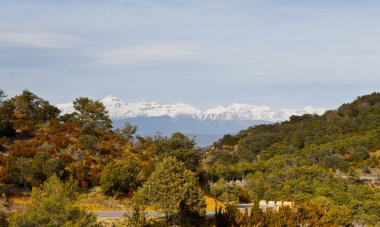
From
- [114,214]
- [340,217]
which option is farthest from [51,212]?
[340,217]

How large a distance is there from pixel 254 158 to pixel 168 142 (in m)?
86.8

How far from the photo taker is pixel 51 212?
2388 cm

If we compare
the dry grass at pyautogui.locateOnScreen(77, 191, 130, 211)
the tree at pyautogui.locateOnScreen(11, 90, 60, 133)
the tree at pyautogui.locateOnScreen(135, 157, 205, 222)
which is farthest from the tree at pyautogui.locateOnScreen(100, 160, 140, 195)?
the tree at pyautogui.locateOnScreen(11, 90, 60, 133)

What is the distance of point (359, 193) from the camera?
67.3 m

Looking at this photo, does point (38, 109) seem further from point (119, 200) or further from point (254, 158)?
point (254, 158)

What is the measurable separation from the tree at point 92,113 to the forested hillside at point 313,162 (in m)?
12.9

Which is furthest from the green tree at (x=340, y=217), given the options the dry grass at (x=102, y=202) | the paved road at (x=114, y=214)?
the dry grass at (x=102, y=202)

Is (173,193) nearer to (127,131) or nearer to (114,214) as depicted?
(114,214)

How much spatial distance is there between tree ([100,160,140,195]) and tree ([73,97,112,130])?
46.7 ft

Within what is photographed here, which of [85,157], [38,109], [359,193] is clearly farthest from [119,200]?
[359,193]

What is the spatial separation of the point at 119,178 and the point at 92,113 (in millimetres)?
18462

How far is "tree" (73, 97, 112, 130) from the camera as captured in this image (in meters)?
52.6

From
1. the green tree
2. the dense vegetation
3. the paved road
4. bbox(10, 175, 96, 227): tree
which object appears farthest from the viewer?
the green tree

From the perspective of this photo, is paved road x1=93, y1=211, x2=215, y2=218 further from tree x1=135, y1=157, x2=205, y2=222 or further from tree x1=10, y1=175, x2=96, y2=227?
tree x1=10, y1=175, x2=96, y2=227
